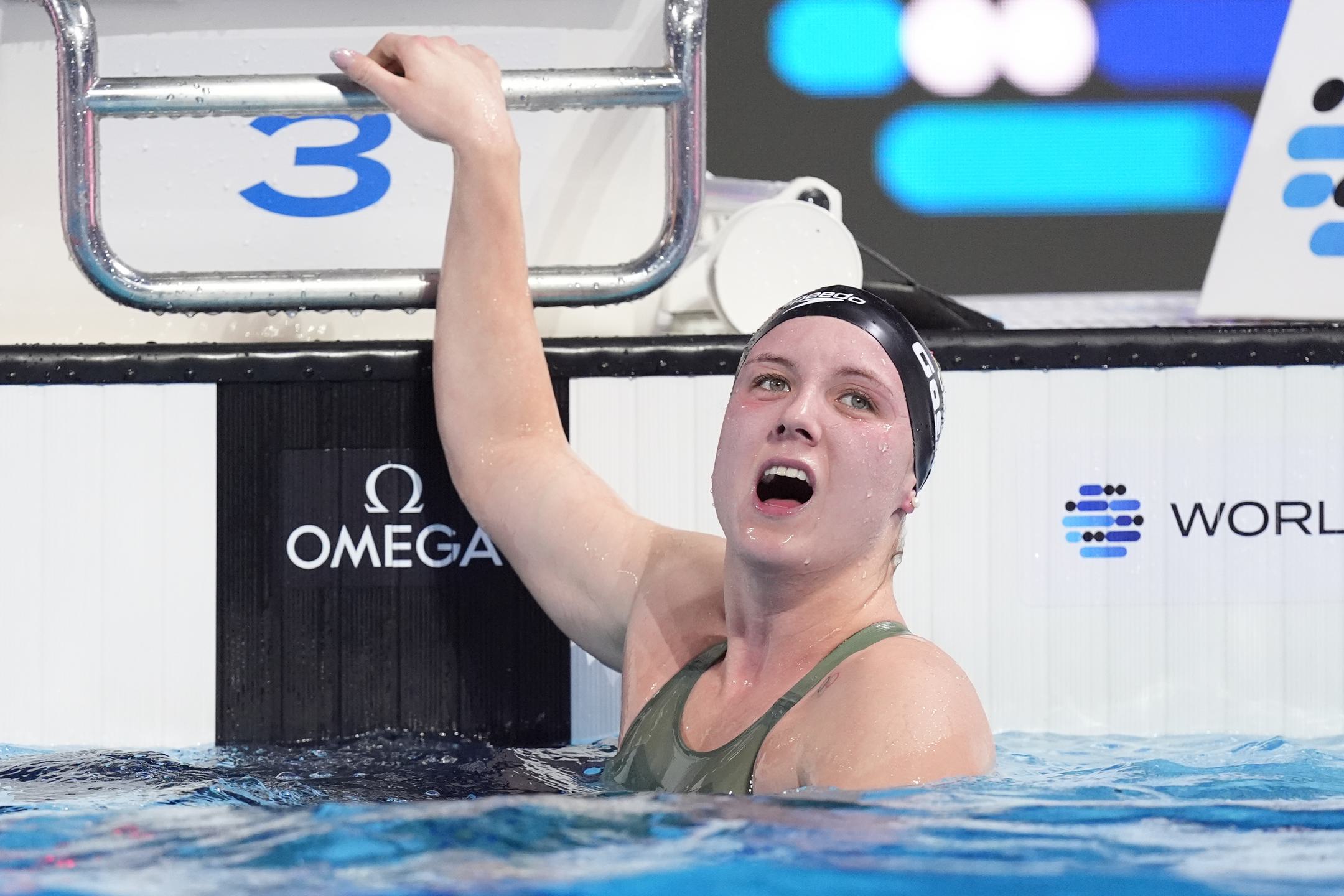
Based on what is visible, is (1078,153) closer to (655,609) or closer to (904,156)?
(904,156)

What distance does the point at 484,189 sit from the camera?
229 centimetres

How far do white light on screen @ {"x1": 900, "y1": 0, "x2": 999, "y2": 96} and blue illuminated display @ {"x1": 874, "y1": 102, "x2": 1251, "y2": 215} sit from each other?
0.11 metres

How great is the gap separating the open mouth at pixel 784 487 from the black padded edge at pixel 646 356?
449 mm

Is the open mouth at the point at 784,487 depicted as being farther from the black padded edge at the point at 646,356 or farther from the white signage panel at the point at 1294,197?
the white signage panel at the point at 1294,197

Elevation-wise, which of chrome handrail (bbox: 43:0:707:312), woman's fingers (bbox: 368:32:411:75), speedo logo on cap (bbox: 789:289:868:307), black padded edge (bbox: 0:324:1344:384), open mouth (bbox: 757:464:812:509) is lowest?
open mouth (bbox: 757:464:812:509)

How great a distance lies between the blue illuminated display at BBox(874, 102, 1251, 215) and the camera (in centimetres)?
619

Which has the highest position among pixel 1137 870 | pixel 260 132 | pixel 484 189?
pixel 260 132

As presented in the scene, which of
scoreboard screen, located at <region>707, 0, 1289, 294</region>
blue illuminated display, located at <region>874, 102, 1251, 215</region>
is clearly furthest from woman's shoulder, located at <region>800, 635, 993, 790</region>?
blue illuminated display, located at <region>874, 102, 1251, 215</region>

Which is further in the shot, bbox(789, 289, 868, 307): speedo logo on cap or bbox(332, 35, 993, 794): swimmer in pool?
bbox(789, 289, 868, 307): speedo logo on cap

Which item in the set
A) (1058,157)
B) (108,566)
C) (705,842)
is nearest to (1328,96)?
(705,842)

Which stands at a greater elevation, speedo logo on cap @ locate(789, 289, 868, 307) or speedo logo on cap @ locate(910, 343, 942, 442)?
speedo logo on cap @ locate(789, 289, 868, 307)

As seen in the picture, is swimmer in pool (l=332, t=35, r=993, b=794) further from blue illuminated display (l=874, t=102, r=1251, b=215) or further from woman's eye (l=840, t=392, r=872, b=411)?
blue illuminated display (l=874, t=102, r=1251, b=215)

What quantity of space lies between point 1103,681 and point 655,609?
31.8 inches

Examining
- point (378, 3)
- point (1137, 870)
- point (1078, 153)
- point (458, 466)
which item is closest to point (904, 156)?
point (1078, 153)
